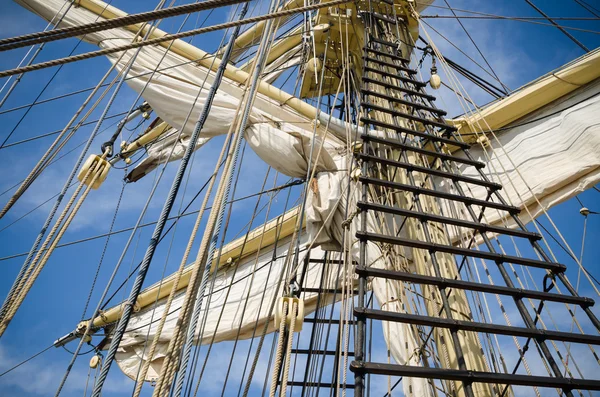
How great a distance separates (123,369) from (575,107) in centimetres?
658

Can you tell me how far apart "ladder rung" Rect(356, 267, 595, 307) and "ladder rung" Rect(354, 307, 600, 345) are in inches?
7.3

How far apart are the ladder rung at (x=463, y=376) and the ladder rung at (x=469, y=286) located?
0.41 m

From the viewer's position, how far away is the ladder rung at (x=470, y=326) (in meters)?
1.71

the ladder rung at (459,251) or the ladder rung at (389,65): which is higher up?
the ladder rung at (389,65)

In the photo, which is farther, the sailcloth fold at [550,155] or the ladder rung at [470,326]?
the sailcloth fold at [550,155]

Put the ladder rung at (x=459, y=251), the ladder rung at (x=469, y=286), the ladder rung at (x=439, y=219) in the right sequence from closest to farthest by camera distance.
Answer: the ladder rung at (x=469, y=286), the ladder rung at (x=459, y=251), the ladder rung at (x=439, y=219)

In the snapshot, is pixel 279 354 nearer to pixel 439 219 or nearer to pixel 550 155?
pixel 439 219

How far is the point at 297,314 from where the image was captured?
1.98 m

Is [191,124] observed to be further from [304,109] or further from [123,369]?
[123,369]

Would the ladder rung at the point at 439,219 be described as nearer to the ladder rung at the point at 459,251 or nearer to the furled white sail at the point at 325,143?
the ladder rung at the point at 459,251

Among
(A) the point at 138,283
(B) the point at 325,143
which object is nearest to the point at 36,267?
(A) the point at 138,283

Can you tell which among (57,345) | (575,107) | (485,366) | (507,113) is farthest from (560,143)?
(57,345)

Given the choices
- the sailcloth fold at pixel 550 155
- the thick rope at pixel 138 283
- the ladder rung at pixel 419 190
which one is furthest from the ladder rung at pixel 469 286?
the sailcloth fold at pixel 550 155

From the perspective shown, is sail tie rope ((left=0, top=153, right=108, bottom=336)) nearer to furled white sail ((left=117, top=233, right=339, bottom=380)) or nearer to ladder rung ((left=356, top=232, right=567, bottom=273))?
ladder rung ((left=356, top=232, right=567, bottom=273))
